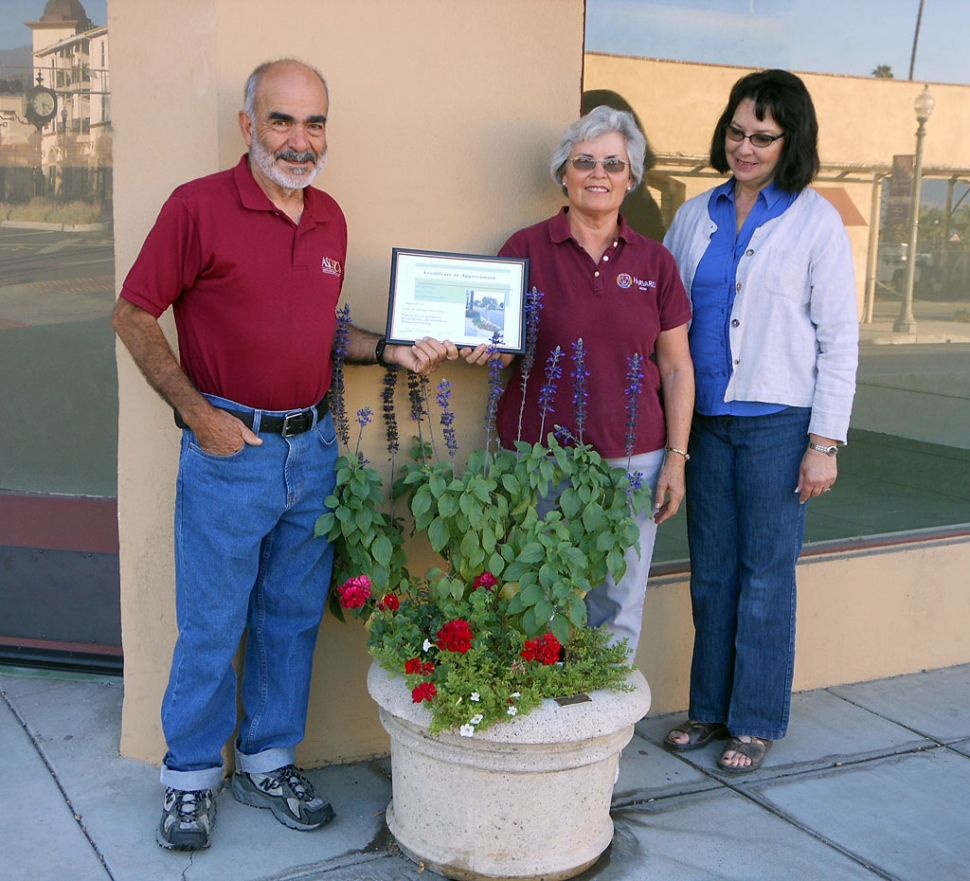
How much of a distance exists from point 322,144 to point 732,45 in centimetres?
207

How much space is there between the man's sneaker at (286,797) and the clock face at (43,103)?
267 cm

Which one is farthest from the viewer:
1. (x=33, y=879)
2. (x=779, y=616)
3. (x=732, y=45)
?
(x=732, y=45)

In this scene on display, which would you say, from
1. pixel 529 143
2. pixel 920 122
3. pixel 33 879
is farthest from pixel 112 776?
pixel 920 122

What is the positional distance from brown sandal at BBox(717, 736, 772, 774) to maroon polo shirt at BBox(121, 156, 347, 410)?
78.2 inches

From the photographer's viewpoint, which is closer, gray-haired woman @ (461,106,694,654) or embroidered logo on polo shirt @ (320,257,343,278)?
embroidered logo on polo shirt @ (320,257,343,278)

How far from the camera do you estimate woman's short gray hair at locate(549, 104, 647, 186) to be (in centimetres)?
326

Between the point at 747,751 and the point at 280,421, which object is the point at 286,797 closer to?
the point at 280,421

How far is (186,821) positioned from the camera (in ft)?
10.2

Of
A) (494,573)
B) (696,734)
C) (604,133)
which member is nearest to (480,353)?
(494,573)

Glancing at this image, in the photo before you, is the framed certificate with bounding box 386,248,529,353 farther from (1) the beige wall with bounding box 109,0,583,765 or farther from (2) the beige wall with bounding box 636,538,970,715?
(2) the beige wall with bounding box 636,538,970,715

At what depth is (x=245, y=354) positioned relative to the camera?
9.70ft

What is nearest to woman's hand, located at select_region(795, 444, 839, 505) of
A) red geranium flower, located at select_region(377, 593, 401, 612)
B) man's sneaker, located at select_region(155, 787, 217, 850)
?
red geranium flower, located at select_region(377, 593, 401, 612)

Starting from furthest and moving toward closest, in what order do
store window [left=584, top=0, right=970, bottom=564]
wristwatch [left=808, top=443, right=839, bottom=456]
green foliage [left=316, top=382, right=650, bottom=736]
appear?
store window [left=584, top=0, right=970, bottom=564] < wristwatch [left=808, top=443, right=839, bottom=456] < green foliage [left=316, top=382, right=650, bottom=736]

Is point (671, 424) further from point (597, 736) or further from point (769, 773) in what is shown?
point (769, 773)
